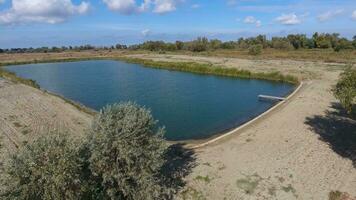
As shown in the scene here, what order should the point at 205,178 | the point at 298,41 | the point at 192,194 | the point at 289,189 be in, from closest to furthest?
the point at 192,194
the point at 289,189
the point at 205,178
the point at 298,41

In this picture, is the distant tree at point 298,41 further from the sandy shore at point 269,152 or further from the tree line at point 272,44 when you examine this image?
the sandy shore at point 269,152

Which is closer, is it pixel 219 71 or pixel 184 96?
pixel 184 96

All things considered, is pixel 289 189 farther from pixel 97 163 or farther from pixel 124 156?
pixel 97 163

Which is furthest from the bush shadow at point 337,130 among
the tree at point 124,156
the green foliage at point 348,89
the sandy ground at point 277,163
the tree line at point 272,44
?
the tree line at point 272,44

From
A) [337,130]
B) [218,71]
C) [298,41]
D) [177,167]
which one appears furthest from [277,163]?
[298,41]

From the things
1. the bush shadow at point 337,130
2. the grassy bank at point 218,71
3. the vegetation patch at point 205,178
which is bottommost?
the vegetation patch at point 205,178

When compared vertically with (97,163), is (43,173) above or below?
above

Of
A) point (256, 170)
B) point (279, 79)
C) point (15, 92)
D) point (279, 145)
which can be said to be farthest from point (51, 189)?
point (279, 79)

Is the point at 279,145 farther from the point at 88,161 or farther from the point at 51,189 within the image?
the point at 51,189
